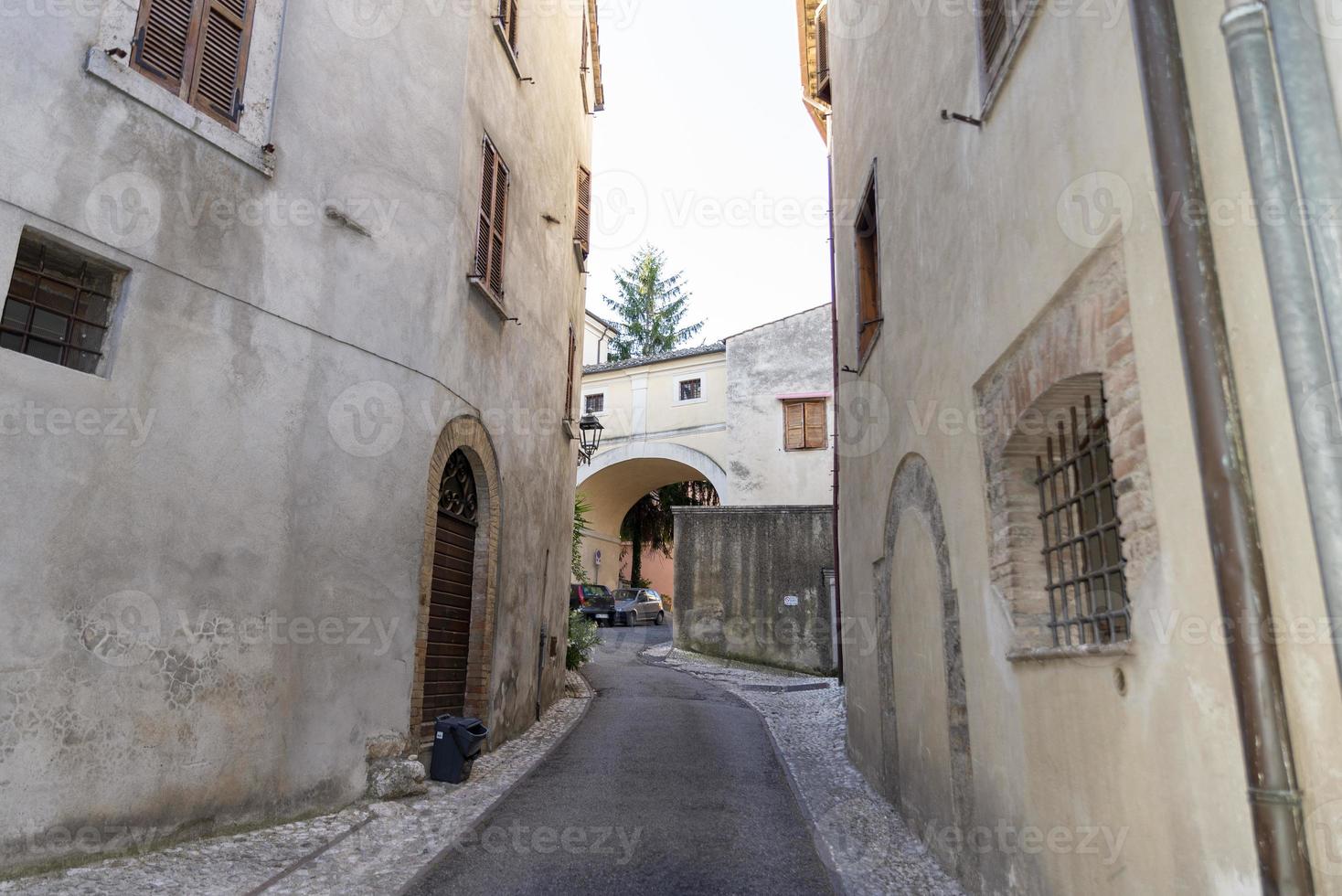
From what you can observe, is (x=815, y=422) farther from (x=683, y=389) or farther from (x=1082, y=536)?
(x=1082, y=536)

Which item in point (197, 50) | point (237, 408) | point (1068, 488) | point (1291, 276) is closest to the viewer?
point (1291, 276)

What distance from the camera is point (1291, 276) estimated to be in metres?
2.61

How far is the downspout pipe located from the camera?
2.46 metres

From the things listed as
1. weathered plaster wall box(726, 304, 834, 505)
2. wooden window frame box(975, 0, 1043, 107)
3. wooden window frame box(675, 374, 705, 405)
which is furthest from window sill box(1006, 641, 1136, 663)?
wooden window frame box(675, 374, 705, 405)

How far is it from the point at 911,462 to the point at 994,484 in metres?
2.07

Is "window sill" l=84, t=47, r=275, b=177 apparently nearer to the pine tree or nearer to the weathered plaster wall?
the weathered plaster wall

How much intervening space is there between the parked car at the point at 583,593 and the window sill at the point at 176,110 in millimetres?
20128

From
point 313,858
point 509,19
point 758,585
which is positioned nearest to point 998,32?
point 313,858

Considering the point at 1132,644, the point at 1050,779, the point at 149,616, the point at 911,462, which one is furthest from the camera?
the point at 911,462

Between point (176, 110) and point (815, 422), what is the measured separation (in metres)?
20.9

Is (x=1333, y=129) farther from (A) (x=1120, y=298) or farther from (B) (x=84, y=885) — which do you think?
(B) (x=84, y=885)

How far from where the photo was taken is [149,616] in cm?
545

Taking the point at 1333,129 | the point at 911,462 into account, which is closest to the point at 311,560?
the point at 911,462

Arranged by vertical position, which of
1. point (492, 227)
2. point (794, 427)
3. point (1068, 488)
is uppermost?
point (794, 427)
